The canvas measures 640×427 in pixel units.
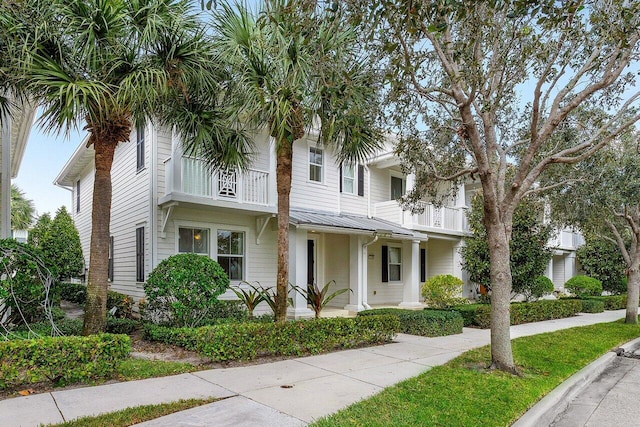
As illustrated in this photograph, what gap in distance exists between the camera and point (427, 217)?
685 inches

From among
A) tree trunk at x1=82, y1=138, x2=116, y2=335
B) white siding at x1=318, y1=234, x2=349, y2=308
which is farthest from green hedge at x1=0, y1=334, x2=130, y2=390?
white siding at x1=318, y1=234, x2=349, y2=308

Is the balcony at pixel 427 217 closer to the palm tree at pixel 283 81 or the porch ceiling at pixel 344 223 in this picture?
the porch ceiling at pixel 344 223

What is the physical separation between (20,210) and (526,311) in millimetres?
28207

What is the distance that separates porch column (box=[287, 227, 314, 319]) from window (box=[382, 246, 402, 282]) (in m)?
5.75

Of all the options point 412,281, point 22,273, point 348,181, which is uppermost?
point 348,181

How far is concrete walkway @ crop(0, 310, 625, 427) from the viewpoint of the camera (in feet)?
15.3

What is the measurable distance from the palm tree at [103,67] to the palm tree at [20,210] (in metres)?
22.7

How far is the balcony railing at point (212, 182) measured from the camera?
1133cm

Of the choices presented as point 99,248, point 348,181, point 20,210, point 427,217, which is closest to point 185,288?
point 99,248

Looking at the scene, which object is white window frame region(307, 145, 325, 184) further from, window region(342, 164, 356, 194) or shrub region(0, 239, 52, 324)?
shrub region(0, 239, 52, 324)

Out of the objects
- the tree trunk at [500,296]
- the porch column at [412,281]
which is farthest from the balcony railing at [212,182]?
the porch column at [412,281]

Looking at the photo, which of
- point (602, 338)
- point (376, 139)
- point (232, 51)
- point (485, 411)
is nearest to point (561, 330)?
point (602, 338)

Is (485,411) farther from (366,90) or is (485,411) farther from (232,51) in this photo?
(232,51)

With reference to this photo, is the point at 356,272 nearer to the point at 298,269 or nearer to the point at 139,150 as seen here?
the point at 298,269
